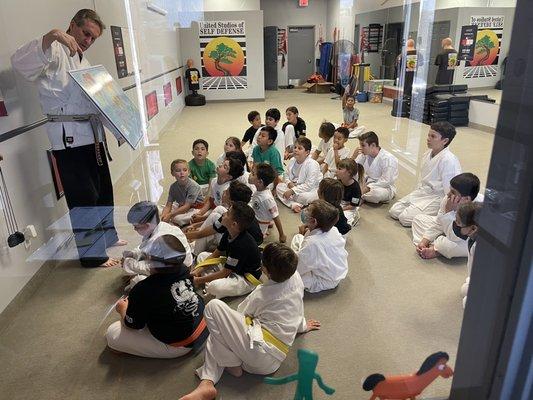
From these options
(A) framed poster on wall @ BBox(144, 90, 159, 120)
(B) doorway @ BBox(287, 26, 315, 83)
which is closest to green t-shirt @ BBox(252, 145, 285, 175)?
(A) framed poster on wall @ BBox(144, 90, 159, 120)

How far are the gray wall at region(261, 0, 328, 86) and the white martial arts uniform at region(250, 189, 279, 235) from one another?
654 centimetres

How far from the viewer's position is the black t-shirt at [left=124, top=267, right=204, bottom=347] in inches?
64.2

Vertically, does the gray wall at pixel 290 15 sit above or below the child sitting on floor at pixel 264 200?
above

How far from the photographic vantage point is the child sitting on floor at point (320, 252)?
2266mm

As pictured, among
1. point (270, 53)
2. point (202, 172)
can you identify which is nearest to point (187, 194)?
point (202, 172)

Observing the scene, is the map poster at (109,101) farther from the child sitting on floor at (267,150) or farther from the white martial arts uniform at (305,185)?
the white martial arts uniform at (305,185)

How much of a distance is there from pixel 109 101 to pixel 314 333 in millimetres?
1820

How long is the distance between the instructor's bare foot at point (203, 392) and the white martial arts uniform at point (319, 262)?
0.86 metres

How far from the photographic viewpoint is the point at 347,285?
7.76 feet

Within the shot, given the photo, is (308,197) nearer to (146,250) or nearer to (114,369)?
(146,250)

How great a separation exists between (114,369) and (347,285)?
1.33m

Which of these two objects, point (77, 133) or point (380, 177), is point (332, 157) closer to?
point (380, 177)

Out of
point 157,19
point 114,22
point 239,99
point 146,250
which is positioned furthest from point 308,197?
point 239,99

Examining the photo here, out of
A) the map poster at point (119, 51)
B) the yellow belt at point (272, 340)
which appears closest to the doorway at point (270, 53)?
the map poster at point (119, 51)
